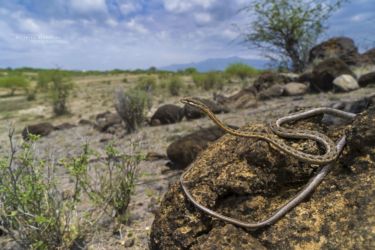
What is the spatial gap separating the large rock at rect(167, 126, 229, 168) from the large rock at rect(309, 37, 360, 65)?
1808 centimetres

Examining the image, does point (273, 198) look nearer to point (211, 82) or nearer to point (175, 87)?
point (175, 87)

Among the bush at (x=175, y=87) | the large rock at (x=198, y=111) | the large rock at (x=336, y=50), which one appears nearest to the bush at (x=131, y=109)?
the large rock at (x=198, y=111)

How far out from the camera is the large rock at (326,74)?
16.9 meters

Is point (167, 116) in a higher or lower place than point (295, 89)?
lower

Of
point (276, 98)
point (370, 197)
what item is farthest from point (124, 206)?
point (276, 98)

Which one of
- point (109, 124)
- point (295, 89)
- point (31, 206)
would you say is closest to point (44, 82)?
point (109, 124)

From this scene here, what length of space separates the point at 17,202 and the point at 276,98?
13.7 meters

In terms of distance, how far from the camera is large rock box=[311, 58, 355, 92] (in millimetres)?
16938

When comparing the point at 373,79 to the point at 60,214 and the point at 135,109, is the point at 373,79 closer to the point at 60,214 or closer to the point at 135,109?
the point at 135,109

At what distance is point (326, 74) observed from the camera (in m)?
17.0

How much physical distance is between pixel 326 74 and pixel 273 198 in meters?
15.1

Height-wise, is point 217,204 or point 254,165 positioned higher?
point 254,165

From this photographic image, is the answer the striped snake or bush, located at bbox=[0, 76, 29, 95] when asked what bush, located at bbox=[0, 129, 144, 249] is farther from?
bush, located at bbox=[0, 76, 29, 95]

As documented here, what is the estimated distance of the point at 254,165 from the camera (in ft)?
10.4
